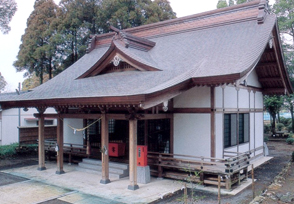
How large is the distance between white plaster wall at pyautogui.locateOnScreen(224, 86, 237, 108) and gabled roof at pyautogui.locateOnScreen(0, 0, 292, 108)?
144cm

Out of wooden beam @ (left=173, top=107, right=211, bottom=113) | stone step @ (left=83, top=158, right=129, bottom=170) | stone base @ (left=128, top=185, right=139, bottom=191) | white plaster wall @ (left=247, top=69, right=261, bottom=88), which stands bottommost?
Result: stone base @ (left=128, top=185, right=139, bottom=191)

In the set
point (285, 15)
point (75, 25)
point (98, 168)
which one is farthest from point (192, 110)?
point (285, 15)

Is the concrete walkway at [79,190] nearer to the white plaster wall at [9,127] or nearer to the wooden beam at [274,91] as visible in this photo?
the white plaster wall at [9,127]

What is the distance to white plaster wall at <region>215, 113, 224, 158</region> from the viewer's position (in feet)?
33.4

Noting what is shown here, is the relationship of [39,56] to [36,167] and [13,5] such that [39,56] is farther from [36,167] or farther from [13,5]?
[36,167]

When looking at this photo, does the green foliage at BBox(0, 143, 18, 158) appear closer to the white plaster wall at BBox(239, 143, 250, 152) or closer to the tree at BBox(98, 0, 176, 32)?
the white plaster wall at BBox(239, 143, 250, 152)

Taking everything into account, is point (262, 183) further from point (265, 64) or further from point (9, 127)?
point (9, 127)

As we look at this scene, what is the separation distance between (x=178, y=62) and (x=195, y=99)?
2.15 meters

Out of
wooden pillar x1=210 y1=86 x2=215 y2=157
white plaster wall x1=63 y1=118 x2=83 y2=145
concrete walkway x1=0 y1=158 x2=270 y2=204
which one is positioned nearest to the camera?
concrete walkway x1=0 y1=158 x2=270 y2=204

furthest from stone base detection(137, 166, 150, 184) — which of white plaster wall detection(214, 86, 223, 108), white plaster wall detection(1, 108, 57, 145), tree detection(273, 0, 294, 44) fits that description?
tree detection(273, 0, 294, 44)

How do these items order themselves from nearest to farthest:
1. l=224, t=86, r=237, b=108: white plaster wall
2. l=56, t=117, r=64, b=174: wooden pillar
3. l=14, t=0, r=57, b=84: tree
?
1. l=224, t=86, r=237, b=108: white plaster wall
2. l=56, t=117, r=64, b=174: wooden pillar
3. l=14, t=0, r=57, b=84: tree

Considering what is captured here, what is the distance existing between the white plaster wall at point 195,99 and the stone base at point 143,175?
2855 mm

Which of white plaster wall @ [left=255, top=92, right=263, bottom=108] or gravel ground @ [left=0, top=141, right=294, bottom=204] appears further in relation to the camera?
white plaster wall @ [left=255, top=92, right=263, bottom=108]

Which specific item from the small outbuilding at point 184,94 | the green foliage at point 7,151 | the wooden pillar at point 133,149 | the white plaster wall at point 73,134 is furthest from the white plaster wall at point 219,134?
the green foliage at point 7,151
